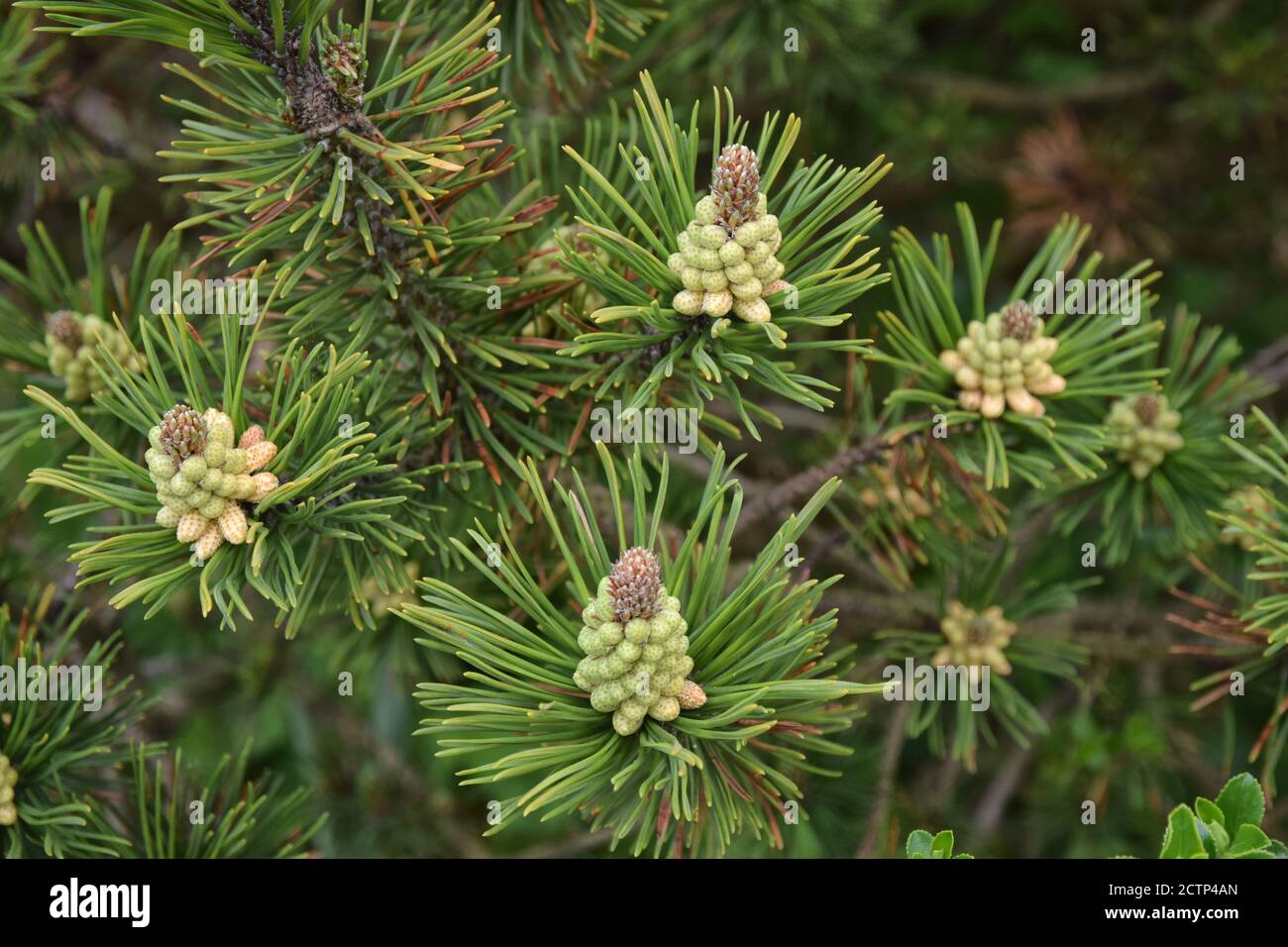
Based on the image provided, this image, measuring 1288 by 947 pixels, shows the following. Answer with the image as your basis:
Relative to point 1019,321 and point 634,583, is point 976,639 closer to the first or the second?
point 1019,321

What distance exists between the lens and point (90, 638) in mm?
1183

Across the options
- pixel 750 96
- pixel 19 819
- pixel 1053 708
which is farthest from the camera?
pixel 750 96

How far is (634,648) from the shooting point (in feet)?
2.24

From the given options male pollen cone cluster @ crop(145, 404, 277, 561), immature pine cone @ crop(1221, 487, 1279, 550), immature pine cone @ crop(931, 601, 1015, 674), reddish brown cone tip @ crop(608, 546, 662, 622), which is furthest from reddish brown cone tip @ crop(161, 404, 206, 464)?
immature pine cone @ crop(1221, 487, 1279, 550)

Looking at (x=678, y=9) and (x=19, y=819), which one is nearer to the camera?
(x=19, y=819)

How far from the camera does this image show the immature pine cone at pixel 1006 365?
33.4 inches

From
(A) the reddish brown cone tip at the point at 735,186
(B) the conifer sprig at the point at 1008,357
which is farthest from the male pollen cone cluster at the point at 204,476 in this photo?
(B) the conifer sprig at the point at 1008,357

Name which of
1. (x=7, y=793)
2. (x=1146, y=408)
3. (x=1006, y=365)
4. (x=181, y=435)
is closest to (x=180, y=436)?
(x=181, y=435)

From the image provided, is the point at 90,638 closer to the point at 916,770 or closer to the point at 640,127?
the point at 640,127

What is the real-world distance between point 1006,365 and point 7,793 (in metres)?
0.86

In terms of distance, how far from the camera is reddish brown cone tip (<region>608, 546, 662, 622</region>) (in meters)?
0.67

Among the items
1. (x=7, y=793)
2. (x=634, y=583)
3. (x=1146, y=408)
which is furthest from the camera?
(x=1146, y=408)
